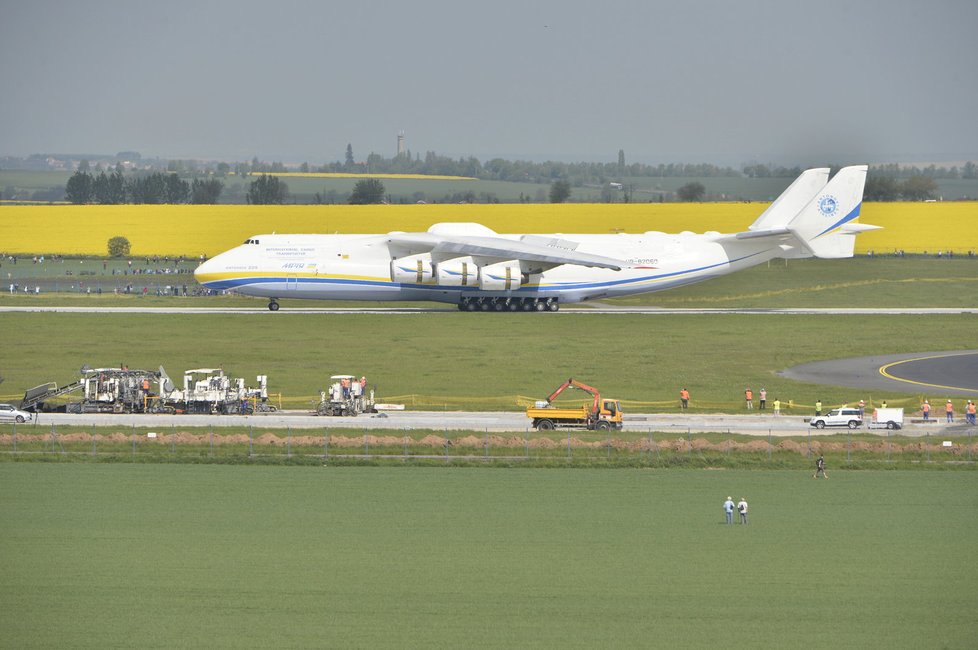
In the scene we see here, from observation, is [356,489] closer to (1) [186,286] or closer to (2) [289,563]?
(2) [289,563]

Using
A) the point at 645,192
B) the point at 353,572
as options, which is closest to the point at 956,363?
the point at 353,572

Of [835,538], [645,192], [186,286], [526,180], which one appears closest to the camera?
[835,538]

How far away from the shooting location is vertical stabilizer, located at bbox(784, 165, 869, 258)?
7831 centimetres

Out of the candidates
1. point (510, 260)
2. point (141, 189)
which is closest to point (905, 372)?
point (510, 260)

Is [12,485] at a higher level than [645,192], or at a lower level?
lower

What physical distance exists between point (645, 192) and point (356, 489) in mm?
109611

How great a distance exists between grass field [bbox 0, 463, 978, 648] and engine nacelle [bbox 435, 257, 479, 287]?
3654 cm

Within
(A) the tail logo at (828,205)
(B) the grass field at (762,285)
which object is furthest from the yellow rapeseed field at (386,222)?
(A) the tail logo at (828,205)

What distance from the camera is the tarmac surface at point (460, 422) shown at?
42.5 meters

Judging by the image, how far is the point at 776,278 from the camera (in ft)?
316

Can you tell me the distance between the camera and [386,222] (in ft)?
392

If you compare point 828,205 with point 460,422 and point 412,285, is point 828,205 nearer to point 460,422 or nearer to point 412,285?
point 412,285

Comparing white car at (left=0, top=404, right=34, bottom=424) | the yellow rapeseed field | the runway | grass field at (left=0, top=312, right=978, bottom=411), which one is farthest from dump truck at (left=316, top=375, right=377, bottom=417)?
the yellow rapeseed field

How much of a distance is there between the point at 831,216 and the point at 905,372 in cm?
2573
